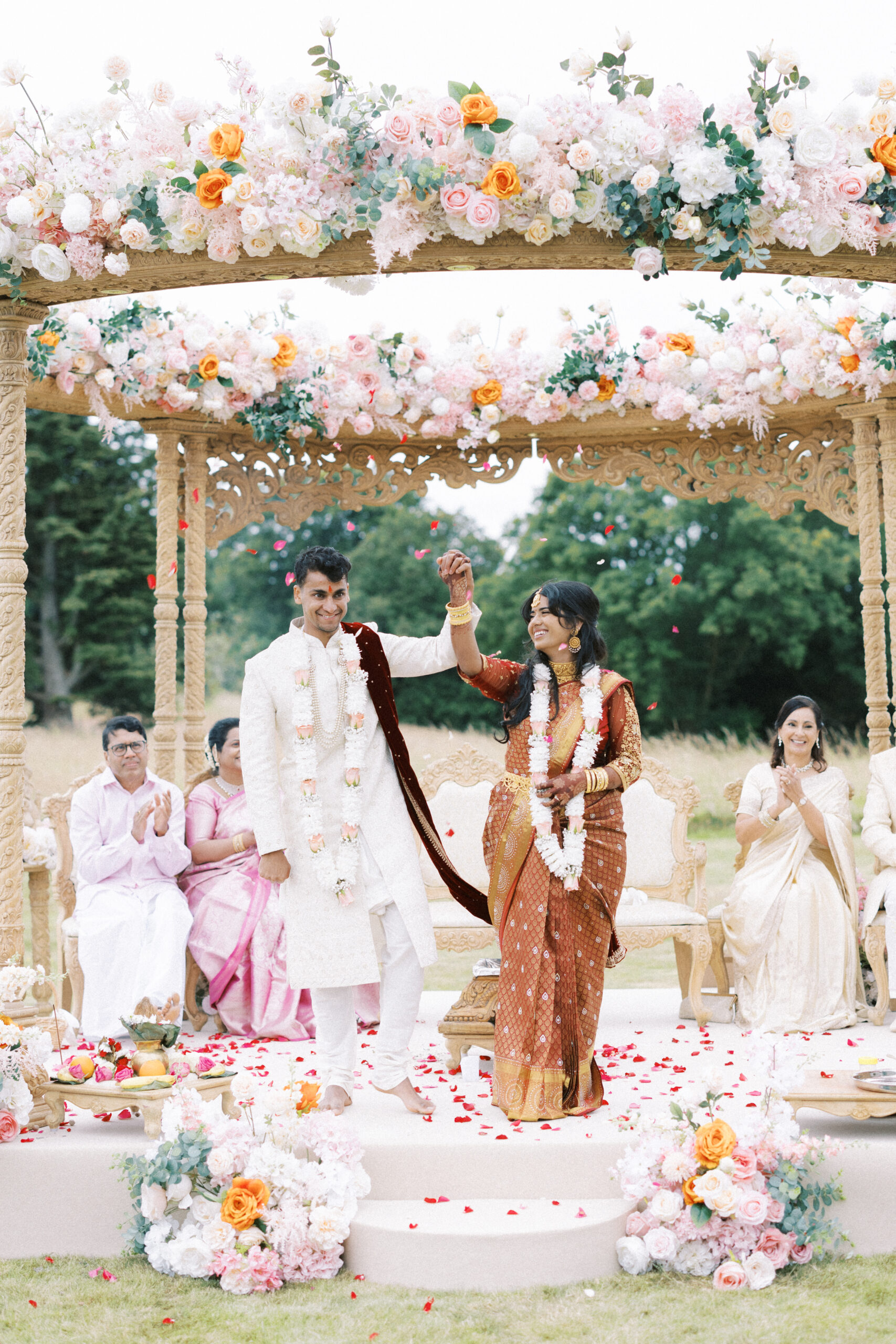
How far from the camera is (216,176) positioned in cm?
472

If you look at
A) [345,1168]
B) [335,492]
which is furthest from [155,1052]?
[335,492]

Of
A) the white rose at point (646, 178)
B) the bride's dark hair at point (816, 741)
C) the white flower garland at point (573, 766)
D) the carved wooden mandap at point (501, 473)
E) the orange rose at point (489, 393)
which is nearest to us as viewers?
the white rose at point (646, 178)

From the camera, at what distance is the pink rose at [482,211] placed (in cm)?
471

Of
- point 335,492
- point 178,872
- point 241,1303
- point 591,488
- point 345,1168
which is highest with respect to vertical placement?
point 591,488

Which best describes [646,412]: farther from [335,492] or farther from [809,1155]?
[809,1155]

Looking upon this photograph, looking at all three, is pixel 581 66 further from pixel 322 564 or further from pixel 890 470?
pixel 890 470

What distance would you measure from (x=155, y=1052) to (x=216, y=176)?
10.2 ft

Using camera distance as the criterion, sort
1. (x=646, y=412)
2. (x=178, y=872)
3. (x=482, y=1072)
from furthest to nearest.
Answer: (x=646, y=412) → (x=178, y=872) → (x=482, y=1072)

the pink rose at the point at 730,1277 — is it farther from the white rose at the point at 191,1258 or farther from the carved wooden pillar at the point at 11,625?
the carved wooden pillar at the point at 11,625

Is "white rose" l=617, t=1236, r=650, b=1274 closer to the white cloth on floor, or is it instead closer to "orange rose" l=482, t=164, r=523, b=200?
the white cloth on floor

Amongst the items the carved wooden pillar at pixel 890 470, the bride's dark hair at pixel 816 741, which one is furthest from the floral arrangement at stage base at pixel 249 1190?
the carved wooden pillar at pixel 890 470

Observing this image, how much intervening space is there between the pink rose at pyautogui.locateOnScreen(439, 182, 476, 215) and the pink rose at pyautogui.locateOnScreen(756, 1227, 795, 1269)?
11.4 ft

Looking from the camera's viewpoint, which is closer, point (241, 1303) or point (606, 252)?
point (241, 1303)

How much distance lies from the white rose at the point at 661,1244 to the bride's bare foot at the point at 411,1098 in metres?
1.08
